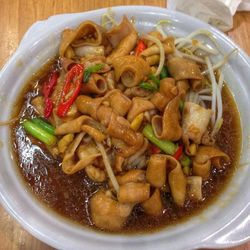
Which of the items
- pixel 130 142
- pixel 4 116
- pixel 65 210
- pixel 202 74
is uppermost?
pixel 202 74

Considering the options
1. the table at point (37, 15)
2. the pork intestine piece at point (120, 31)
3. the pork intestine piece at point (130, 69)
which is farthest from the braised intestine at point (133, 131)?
the table at point (37, 15)

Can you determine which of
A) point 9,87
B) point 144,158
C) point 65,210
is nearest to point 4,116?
point 9,87

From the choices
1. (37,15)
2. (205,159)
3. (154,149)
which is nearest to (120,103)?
(154,149)

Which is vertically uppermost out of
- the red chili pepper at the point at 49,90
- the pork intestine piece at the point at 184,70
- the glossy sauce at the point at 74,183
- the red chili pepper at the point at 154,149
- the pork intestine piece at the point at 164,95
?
the pork intestine piece at the point at 184,70

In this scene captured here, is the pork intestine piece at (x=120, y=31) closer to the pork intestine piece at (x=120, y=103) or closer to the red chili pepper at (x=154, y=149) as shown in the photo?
the pork intestine piece at (x=120, y=103)

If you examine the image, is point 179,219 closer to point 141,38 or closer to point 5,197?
point 5,197

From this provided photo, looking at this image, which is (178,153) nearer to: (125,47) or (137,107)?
(137,107)

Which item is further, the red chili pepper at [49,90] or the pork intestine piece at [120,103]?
the red chili pepper at [49,90]
